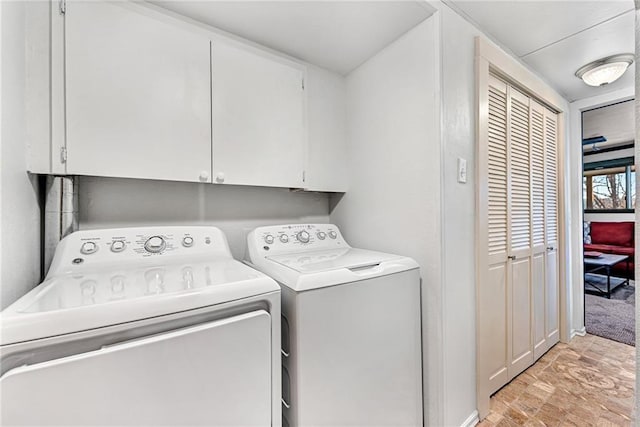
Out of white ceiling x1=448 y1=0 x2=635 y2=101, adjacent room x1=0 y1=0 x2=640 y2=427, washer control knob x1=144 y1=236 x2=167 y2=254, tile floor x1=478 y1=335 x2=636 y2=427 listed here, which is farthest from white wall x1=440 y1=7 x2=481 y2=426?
washer control knob x1=144 y1=236 x2=167 y2=254

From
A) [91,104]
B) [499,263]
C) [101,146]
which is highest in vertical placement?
[91,104]

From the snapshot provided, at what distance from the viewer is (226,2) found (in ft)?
4.12

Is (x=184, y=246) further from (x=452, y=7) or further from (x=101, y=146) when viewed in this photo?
(x=452, y=7)

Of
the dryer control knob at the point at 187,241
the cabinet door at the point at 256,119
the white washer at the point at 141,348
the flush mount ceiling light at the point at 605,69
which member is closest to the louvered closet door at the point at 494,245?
the flush mount ceiling light at the point at 605,69

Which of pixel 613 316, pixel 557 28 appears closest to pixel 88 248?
pixel 557 28

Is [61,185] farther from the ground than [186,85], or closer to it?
closer to it


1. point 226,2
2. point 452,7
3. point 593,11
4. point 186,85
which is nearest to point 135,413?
point 186,85

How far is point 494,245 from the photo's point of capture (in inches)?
66.1

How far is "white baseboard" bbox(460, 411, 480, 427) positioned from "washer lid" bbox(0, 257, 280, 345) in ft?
4.56

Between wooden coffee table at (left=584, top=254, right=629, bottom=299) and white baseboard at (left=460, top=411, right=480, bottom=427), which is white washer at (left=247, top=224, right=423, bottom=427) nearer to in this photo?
white baseboard at (left=460, top=411, right=480, bottom=427)

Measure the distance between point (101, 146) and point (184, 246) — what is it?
539 mm

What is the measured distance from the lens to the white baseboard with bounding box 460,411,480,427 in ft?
4.71

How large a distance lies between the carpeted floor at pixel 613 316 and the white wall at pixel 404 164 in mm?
2220

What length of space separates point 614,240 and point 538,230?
4.26 metres
